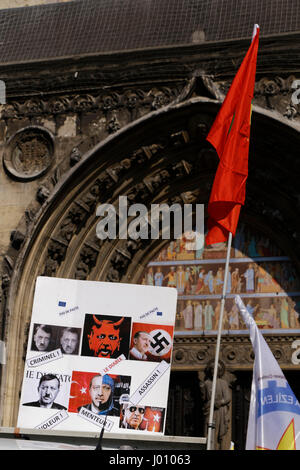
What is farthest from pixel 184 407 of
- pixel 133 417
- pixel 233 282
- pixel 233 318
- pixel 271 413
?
pixel 271 413

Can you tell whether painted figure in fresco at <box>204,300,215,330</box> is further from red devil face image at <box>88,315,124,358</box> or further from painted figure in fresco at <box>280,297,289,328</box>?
red devil face image at <box>88,315,124,358</box>

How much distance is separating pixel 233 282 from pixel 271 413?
4837mm

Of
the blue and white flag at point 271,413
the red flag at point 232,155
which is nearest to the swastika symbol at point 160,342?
the red flag at point 232,155

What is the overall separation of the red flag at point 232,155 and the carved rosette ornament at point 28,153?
3.73 meters

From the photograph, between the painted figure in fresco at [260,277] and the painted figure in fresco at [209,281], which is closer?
the painted figure in fresco at [260,277]

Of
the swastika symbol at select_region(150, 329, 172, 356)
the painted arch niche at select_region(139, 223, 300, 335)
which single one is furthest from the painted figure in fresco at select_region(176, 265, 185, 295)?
the swastika symbol at select_region(150, 329, 172, 356)

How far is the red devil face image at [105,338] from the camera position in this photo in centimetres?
1134

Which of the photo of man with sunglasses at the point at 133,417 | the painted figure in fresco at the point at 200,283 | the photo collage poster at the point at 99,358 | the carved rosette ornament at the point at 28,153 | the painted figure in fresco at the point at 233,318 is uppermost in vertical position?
the carved rosette ornament at the point at 28,153

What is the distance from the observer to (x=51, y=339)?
1144 centimetres

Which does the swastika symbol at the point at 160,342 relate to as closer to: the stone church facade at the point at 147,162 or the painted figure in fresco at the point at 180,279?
the stone church facade at the point at 147,162

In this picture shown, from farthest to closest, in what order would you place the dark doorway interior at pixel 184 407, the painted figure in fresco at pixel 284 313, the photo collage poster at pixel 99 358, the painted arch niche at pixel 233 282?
the painted arch niche at pixel 233 282 → the painted figure in fresco at pixel 284 313 → the dark doorway interior at pixel 184 407 → the photo collage poster at pixel 99 358

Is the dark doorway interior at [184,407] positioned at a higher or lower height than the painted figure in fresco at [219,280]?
lower

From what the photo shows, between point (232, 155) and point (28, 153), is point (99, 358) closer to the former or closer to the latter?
point (232, 155)

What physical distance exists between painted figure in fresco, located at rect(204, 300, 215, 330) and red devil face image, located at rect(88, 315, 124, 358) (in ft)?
7.15
